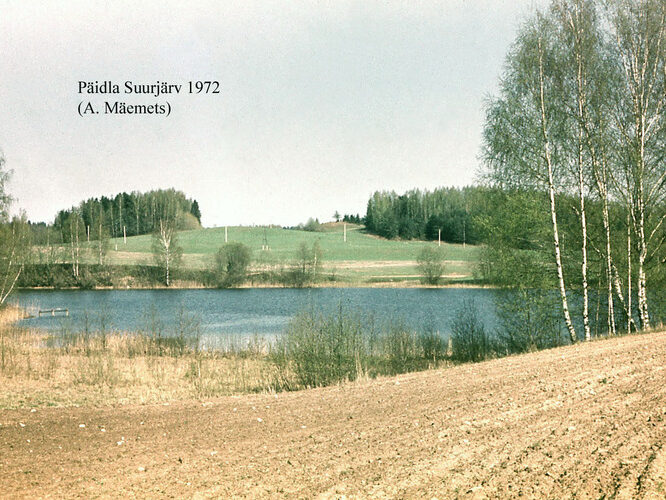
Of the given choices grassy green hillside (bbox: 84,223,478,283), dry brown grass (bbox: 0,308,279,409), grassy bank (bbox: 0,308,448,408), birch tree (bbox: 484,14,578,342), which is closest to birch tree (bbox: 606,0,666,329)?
birch tree (bbox: 484,14,578,342)

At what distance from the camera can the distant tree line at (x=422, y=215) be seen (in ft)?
363

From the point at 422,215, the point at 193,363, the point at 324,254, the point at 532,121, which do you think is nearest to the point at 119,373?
the point at 193,363

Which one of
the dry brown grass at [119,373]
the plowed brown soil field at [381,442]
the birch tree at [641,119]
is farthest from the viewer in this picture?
the birch tree at [641,119]

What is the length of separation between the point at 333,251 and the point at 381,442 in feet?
303

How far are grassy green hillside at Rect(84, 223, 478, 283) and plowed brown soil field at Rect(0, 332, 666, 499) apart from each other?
52.3 meters

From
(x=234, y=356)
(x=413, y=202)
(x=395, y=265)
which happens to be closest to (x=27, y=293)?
(x=395, y=265)

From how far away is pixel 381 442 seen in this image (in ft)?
27.6

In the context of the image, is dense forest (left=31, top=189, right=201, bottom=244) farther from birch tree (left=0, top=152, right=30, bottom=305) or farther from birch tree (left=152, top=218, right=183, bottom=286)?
birch tree (left=0, top=152, right=30, bottom=305)

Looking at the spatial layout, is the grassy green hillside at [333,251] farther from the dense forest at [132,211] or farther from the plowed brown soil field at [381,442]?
the plowed brown soil field at [381,442]

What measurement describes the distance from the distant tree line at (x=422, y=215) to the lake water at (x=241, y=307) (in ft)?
160

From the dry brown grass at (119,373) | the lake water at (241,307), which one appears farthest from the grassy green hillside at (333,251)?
the dry brown grass at (119,373)

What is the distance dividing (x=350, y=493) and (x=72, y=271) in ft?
246

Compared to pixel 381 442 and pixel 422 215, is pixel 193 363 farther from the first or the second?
pixel 422 215

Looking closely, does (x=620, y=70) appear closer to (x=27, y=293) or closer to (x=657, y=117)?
(x=657, y=117)
